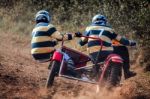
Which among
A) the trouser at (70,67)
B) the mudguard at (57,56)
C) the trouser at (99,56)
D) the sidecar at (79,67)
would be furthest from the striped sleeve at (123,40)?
the mudguard at (57,56)

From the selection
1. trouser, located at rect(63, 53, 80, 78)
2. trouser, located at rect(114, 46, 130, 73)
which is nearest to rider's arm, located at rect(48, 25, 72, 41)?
trouser, located at rect(63, 53, 80, 78)

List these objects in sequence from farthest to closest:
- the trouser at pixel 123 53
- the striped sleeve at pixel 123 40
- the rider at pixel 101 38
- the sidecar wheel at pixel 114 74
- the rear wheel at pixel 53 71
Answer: the trouser at pixel 123 53
the striped sleeve at pixel 123 40
the rider at pixel 101 38
the rear wheel at pixel 53 71
the sidecar wheel at pixel 114 74

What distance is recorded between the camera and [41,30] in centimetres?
1037

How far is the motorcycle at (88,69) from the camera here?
368 inches

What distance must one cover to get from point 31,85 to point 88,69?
4.87 ft

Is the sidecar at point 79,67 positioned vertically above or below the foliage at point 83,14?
above

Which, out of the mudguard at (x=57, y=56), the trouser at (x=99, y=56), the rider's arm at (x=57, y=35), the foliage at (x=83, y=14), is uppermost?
the rider's arm at (x=57, y=35)

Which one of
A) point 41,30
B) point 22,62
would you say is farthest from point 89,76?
point 22,62

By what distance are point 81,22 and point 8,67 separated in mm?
7539

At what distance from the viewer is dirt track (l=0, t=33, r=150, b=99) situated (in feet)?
31.0

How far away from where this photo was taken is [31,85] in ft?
34.9

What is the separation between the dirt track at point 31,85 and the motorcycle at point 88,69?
0.25m

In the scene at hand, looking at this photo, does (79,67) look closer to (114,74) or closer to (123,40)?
(114,74)

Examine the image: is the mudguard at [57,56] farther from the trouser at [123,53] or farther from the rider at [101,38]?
the trouser at [123,53]
